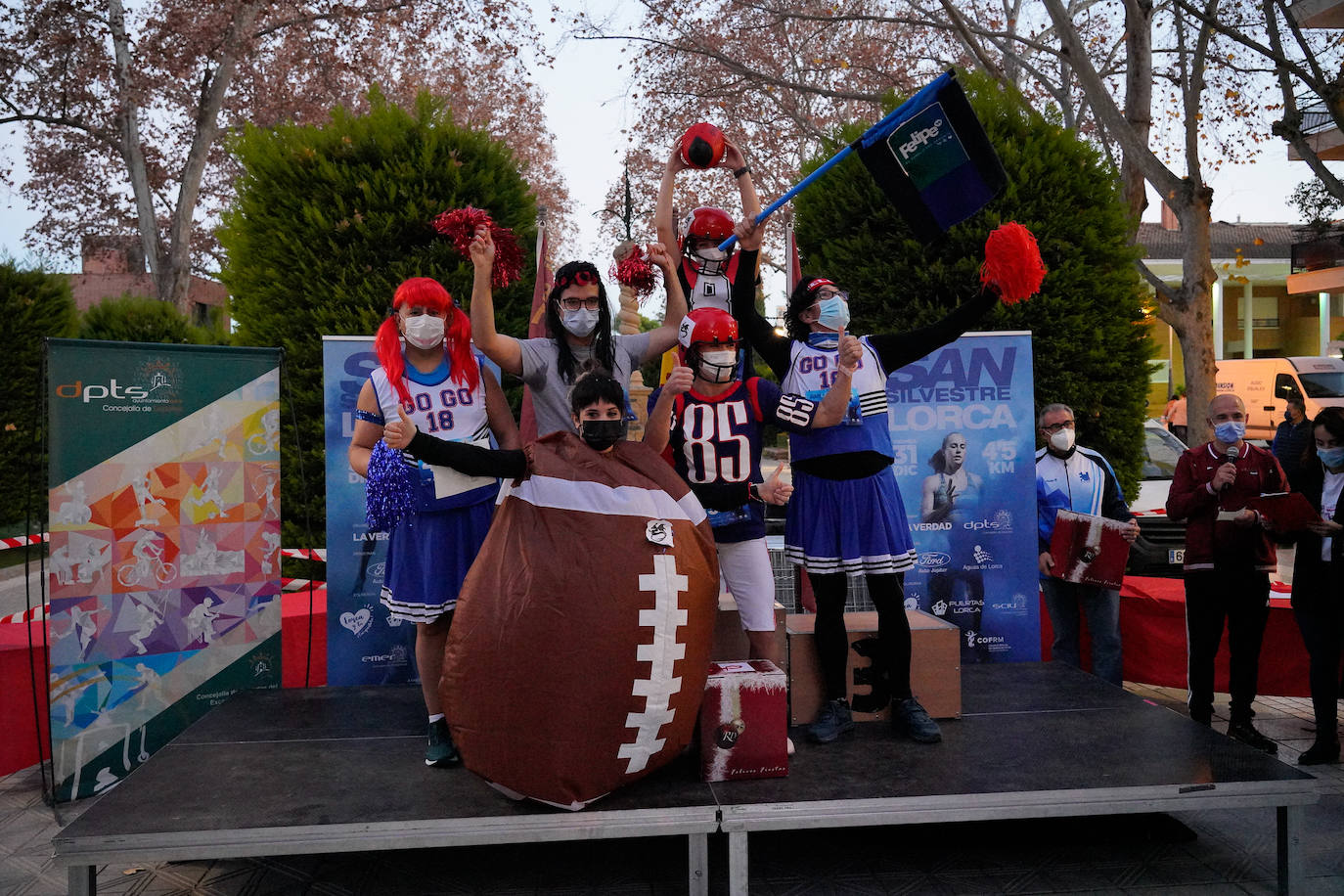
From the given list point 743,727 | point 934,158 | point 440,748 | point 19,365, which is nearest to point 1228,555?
point 934,158

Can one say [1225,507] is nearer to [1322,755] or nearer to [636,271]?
[1322,755]

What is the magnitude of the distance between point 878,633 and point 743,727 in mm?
787

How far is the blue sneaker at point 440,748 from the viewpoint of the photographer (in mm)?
3242

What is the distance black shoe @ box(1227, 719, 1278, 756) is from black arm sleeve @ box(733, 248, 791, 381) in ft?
8.56

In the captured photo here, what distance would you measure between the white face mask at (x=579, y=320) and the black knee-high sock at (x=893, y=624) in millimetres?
1323

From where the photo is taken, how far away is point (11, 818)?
3.74 metres

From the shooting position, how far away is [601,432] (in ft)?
9.56

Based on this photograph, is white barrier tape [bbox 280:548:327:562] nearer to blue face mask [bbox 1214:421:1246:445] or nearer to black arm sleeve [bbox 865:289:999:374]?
black arm sleeve [bbox 865:289:999:374]

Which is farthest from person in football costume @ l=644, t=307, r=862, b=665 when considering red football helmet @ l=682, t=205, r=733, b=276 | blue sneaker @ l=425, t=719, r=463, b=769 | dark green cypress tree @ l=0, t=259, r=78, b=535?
dark green cypress tree @ l=0, t=259, r=78, b=535

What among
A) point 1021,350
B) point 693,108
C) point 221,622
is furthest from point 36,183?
point 1021,350

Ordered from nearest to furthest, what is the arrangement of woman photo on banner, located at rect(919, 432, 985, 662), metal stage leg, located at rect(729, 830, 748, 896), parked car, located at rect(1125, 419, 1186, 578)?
metal stage leg, located at rect(729, 830, 748, 896), woman photo on banner, located at rect(919, 432, 985, 662), parked car, located at rect(1125, 419, 1186, 578)

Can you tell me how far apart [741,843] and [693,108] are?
13.8m

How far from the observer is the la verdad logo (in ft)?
12.9

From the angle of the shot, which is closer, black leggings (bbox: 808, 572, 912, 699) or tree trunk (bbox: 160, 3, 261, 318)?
black leggings (bbox: 808, 572, 912, 699)
